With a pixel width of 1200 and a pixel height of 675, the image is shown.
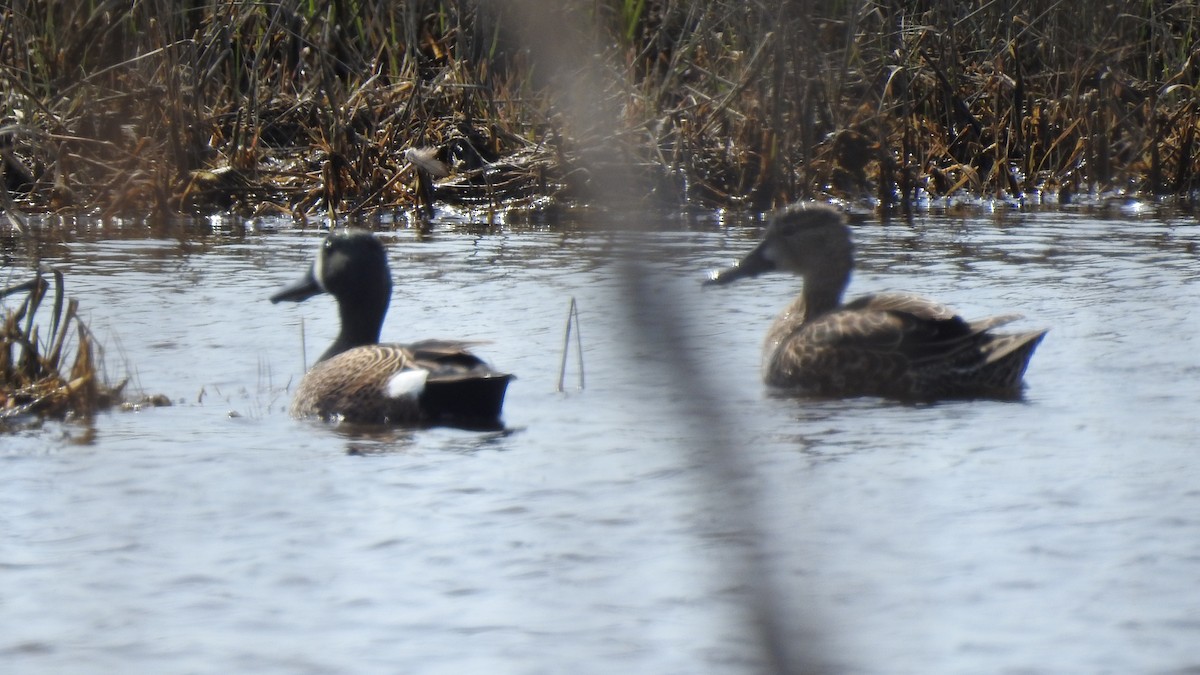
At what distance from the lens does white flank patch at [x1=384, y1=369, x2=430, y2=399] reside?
6.07m

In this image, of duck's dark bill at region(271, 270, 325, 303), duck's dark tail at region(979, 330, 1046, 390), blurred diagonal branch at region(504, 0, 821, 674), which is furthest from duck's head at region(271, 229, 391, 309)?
blurred diagonal branch at region(504, 0, 821, 674)

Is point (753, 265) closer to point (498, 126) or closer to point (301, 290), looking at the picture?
point (301, 290)

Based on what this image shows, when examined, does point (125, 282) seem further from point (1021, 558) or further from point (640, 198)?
point (640, 198)

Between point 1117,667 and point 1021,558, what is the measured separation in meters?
0.74

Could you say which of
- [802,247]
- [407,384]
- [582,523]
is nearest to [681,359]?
[582,523]

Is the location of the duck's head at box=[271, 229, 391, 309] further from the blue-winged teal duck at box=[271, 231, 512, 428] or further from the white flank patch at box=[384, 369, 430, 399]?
the white flank patch at box=[384, 369, 430, 399]

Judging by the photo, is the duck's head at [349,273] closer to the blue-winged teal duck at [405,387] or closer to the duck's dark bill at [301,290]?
the duck's dark bill at [301,290]

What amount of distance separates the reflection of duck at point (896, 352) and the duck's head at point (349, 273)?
52.5 inches

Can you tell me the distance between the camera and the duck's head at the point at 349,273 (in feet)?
23.7

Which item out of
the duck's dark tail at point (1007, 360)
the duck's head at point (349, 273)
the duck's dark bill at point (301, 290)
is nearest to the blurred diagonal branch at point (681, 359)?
the duck's dark tail at point (1007, 360)

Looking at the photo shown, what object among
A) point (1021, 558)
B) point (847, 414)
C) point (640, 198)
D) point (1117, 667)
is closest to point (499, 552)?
point (1021, 558)

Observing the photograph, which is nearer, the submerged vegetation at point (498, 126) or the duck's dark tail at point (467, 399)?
the duck's dark tail at point (467, 399)

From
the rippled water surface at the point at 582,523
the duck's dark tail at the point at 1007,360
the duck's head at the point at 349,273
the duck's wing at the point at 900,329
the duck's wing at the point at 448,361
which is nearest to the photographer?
the rippled water surface at the point at 582,523

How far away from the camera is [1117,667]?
360cm
